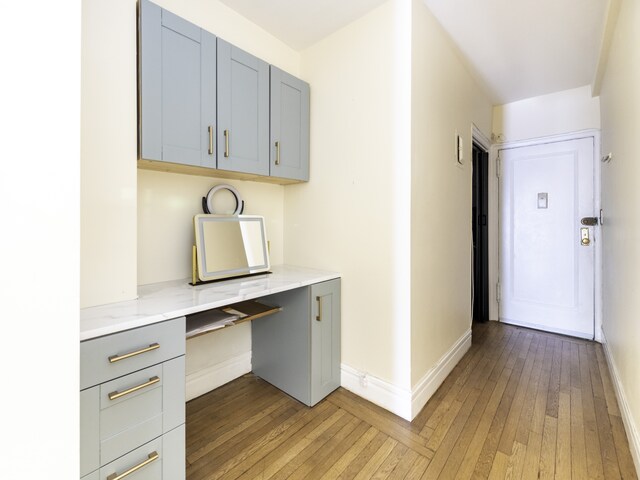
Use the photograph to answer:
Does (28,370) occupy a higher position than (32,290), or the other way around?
(32,290)

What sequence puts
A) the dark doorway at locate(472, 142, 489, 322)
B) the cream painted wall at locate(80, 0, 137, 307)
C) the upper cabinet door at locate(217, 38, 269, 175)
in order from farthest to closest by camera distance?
the dark doorway at locate(472, 142, 489, 322)
the upper cabinet door at locate(217, 38, 269, 175)
the cream painted wall at locate(80, 0, 137, 307)

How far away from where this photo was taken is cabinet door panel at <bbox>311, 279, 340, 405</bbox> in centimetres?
180

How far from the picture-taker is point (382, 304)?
181 centimetres

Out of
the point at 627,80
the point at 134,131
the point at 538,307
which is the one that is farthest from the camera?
the point at 538,307

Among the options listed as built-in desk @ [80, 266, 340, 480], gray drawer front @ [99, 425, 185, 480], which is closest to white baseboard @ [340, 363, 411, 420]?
built-in desk @ [80, 266, 340, 480]

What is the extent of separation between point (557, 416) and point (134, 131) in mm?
2746

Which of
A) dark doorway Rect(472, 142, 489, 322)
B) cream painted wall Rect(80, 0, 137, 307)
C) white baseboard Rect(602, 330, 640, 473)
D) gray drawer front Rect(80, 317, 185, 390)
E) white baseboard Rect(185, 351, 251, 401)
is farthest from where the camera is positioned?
dark doorway Rect(472, 142, 489, 322)

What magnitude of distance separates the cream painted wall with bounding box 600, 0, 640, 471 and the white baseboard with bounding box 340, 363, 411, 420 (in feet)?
3.32

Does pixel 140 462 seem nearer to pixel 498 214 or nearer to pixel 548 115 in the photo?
pixel 498 214

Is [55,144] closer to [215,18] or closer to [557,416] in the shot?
[215,18]

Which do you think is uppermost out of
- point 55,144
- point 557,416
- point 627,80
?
point 627,80

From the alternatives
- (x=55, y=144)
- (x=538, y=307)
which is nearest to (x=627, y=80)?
(x=538, y=307)

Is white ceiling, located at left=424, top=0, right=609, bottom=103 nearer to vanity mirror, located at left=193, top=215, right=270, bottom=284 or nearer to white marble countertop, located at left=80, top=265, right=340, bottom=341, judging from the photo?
vanity mirror, located at left=193, top=215, right=270, bottom=284

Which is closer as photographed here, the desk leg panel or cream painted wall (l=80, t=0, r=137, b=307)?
cream painted wall (l=80, t=0, r=137, b=307)
